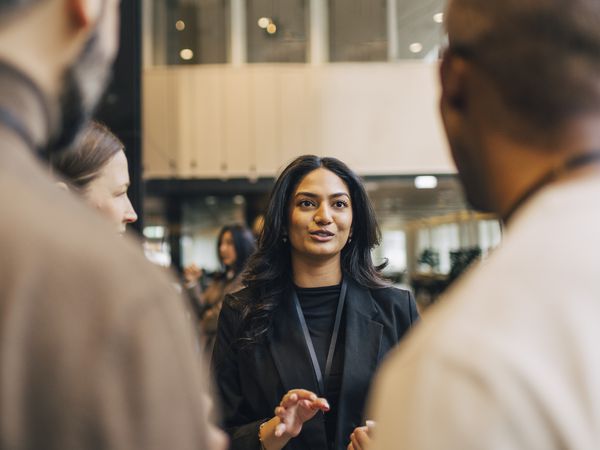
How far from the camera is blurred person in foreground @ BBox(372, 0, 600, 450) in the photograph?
0.67m

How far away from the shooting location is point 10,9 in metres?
0.72

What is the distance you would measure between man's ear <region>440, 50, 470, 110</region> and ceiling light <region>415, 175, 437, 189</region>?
1056 cm

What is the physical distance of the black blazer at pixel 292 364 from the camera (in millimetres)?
2180

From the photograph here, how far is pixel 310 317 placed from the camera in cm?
238

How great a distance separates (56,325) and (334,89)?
1090 centimetres

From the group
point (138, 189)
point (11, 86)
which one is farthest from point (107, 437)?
point (138, 189)

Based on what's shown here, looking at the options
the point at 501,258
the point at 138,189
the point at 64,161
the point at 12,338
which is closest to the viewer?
the point at 12,338

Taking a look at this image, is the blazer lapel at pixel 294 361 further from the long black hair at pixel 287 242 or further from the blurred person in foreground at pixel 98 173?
the blurred person in foreground at pixel 98 173

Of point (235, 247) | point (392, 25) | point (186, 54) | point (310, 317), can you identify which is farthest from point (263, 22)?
point (310, 317)

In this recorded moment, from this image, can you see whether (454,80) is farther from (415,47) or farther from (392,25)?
(392,25)

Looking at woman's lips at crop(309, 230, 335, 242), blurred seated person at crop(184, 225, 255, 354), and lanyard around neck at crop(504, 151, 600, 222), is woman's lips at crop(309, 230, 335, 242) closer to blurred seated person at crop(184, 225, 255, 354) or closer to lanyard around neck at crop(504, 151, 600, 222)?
lanyard around neck at crop(504, 151, 600, 222)

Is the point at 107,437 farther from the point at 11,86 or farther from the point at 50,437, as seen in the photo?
the point at 11,86

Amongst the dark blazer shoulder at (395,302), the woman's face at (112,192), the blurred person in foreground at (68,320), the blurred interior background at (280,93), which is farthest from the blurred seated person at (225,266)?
the blurred interior background at (280,93)

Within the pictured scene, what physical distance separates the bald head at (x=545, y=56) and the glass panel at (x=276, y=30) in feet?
35.8
